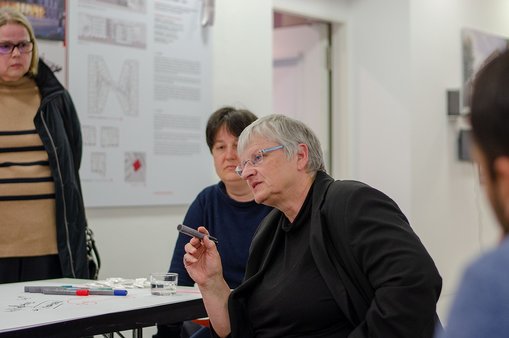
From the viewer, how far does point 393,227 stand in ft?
6.18

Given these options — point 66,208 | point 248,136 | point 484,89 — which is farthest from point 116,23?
point 484,89

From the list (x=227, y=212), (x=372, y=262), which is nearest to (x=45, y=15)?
(x=227, y=212)

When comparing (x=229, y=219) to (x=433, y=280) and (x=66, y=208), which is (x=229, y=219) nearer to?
(x=66, y=208)

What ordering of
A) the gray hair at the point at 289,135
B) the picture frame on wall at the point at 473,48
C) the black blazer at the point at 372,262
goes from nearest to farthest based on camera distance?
the black blazer at the point at 372,262 → the gray hair at the point at 289,135 → the picture frame on wall at the point at 473,48

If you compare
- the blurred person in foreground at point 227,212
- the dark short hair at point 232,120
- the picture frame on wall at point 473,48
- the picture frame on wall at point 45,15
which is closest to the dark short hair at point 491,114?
the blurred person in foreground at point 227,212

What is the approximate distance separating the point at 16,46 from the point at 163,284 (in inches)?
47.0

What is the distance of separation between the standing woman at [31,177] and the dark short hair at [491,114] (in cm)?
250

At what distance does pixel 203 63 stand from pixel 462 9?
2.41m

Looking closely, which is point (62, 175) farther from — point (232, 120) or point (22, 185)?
point (232, 120)

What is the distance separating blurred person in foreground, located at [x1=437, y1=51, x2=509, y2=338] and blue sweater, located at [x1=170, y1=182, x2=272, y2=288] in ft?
6.96

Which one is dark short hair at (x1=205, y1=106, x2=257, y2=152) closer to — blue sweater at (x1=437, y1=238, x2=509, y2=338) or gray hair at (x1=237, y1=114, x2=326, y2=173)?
gray hair at (x1=237, y1=114, x2=326, y2=173)

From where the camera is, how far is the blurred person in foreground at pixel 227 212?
2.96 meters

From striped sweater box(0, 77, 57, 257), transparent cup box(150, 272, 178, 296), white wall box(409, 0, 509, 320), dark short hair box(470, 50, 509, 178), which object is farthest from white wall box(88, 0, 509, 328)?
dark short hair box(470, 50, 509, 178)

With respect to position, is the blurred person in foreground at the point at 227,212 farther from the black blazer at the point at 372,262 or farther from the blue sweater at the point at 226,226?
the black blazer at the point at 372,262
